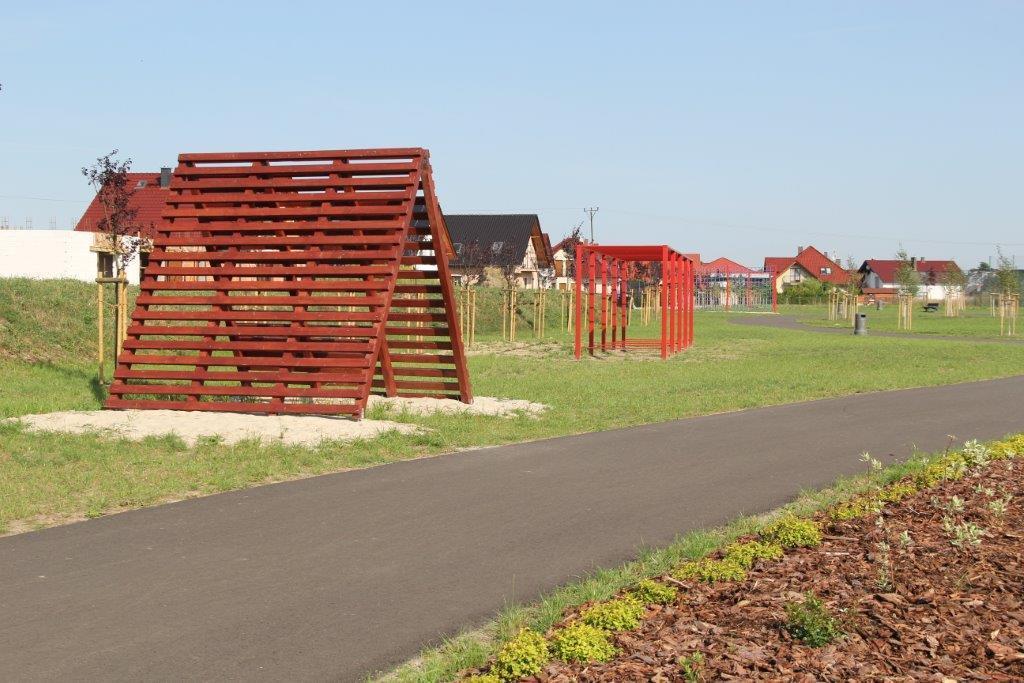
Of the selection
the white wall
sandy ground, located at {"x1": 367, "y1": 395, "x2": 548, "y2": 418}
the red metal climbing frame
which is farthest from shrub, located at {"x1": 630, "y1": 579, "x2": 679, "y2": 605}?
the white wall

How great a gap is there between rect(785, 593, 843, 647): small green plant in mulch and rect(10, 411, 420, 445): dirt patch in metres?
6.60

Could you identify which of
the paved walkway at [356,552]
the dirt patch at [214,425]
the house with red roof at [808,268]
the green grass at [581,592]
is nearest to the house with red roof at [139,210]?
the dirt patch at [214,425]

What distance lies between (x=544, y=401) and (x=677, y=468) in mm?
5374

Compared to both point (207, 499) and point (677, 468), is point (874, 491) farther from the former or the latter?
point (207, 499)

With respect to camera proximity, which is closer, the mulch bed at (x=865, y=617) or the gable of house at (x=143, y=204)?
the mulch bed at (x=865, y=617)

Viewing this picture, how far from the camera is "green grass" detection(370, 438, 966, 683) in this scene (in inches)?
176

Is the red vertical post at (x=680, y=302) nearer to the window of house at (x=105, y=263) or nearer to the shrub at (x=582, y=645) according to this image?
the window of house at (x=105, y=263)

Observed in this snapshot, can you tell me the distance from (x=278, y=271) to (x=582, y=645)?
9203 mm

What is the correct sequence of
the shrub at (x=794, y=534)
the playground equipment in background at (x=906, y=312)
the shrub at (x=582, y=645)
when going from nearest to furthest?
the shrub at (x=582, y=645) < the shrub at (x=794, y=534) < the playground equipment in background at (x=906, y=312)

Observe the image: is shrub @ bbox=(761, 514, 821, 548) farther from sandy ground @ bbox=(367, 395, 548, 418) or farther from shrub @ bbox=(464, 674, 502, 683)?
sandy ground @ bbox=(367, 395, 548, 418)

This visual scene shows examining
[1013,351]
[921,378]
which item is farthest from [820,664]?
[1013,351]

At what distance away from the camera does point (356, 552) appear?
21.3 ft

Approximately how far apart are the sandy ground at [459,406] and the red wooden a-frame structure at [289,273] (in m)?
0.32

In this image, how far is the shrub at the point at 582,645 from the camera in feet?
14.3
